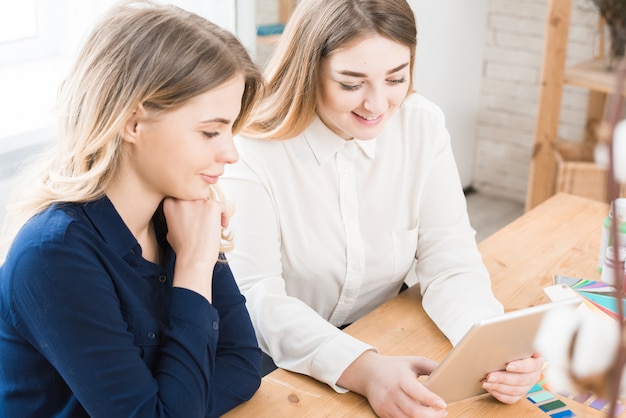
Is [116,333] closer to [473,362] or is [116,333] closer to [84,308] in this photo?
[84,308]

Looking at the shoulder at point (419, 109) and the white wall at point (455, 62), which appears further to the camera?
the white wall at point (455, 62)

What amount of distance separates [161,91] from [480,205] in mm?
3150

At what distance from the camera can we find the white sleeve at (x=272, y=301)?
4.62 ft

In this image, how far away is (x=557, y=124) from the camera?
344 centimetres

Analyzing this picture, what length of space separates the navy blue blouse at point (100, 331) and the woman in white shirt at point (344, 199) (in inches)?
9.2

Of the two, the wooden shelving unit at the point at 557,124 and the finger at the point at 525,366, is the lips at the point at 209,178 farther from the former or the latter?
the wooden shelving unit at the point at 557,124

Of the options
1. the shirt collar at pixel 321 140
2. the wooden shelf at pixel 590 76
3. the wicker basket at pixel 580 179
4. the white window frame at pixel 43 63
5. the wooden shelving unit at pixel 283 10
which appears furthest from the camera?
the wicker basket at pixel 580 179

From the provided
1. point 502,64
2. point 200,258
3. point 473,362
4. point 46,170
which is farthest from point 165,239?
point 502,64

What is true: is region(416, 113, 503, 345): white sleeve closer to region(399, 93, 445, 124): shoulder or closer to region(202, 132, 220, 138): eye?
region(399, 93, 445, 124): shoulder

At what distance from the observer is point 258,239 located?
1.60 meters

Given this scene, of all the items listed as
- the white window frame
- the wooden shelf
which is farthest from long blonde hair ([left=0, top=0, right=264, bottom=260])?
the wooden shelf

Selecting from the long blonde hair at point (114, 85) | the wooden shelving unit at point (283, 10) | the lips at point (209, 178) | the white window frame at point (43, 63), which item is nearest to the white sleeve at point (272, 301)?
the lips at point (209, 178)

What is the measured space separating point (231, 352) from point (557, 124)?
247cm

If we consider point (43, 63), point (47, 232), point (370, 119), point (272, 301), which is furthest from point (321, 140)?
point (43, 63)
